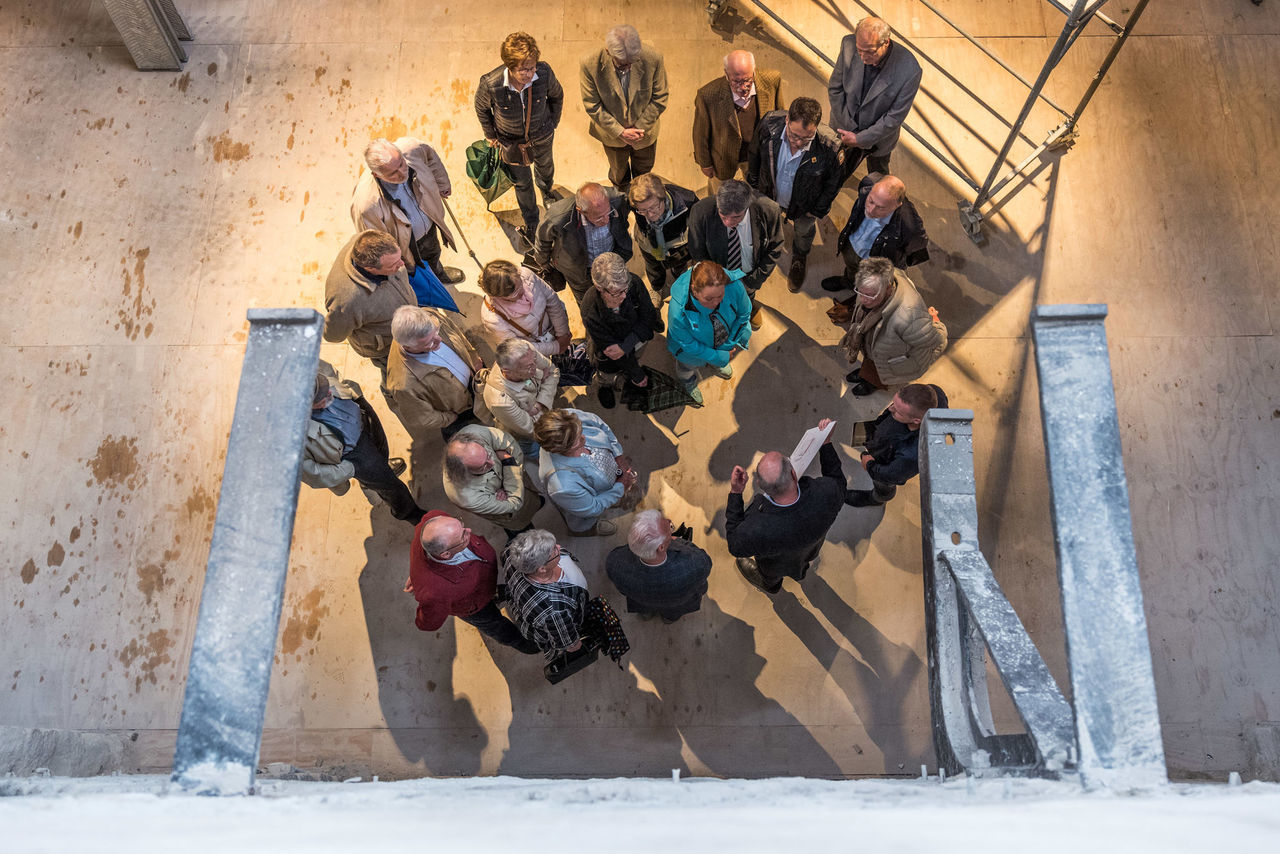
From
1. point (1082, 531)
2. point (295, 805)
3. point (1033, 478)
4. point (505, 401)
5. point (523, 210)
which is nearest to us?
point (295, 805)

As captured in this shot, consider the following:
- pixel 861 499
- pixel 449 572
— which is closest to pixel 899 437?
pixel 861 499

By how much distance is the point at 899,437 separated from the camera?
4.70 m

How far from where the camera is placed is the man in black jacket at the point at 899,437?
444cm

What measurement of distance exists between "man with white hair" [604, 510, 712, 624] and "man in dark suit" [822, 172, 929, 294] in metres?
2.31

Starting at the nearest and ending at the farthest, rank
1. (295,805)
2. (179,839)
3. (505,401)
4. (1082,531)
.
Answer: (179,839)
(295,805)
(1082,531)
(505,401)

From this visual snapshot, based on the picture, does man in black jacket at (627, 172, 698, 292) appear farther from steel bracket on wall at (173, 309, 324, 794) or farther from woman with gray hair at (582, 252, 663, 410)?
steel bracket on wall at (173, 309, 324, 794)

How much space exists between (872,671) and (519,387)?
2878 mm

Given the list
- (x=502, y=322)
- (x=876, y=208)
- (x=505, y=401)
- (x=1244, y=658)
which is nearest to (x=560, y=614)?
(x=505, y=401)

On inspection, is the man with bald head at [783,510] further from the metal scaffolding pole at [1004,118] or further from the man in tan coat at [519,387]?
the metal scaffolding pole at [1004,118]

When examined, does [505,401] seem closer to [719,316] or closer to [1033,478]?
[719,316]

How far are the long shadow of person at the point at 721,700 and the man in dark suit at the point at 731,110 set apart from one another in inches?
125

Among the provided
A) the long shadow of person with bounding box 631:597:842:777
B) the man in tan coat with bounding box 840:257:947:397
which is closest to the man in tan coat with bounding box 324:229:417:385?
the long shadow of person with bounding box 631:597:842:777

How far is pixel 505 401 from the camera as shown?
460 centimetres

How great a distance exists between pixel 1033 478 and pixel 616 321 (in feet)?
10.1
